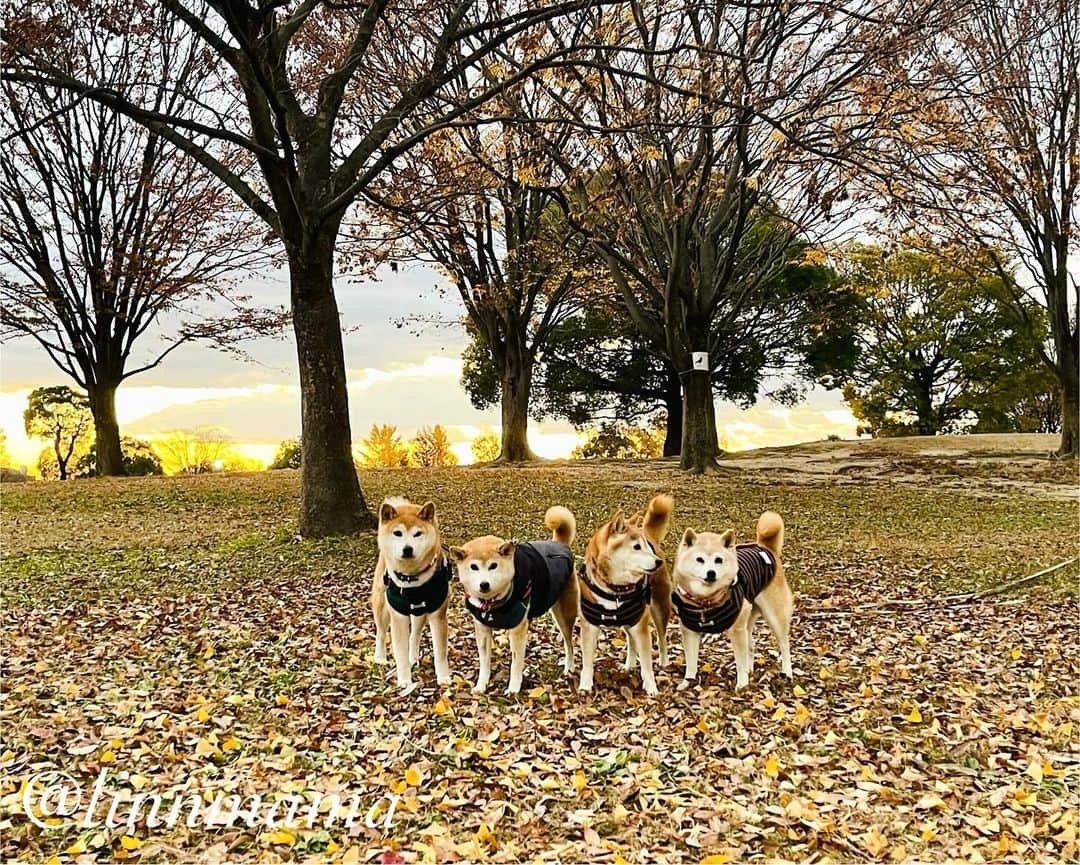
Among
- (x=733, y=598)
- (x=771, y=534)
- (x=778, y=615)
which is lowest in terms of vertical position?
(x=778, y=615)

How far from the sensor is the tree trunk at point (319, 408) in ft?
30.8

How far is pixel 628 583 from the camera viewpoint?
4.13 metres

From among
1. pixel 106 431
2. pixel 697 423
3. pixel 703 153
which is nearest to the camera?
pixel 703 153

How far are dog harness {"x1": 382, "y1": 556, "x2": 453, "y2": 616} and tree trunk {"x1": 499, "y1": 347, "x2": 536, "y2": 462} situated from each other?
1729cm

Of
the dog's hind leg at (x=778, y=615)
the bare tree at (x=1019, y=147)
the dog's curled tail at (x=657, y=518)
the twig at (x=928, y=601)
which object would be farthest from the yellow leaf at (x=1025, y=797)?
the bare tree at (x=1019, y=147)

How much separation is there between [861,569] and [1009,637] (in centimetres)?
241

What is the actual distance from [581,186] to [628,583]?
12.7 m

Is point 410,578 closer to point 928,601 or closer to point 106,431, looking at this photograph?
point 928,601

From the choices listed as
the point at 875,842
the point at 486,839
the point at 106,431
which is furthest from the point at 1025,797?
the point at 106,431

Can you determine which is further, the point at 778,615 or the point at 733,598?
the point at 778,615

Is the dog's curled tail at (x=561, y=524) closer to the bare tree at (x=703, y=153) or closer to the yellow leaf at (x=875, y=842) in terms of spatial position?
the yellow leaf at (x=875, y=842)

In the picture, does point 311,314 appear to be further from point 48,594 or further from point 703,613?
point 703,613

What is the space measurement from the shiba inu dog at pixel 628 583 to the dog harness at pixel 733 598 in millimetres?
207

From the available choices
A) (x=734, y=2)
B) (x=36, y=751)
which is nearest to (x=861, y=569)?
(x=734, y=2)
